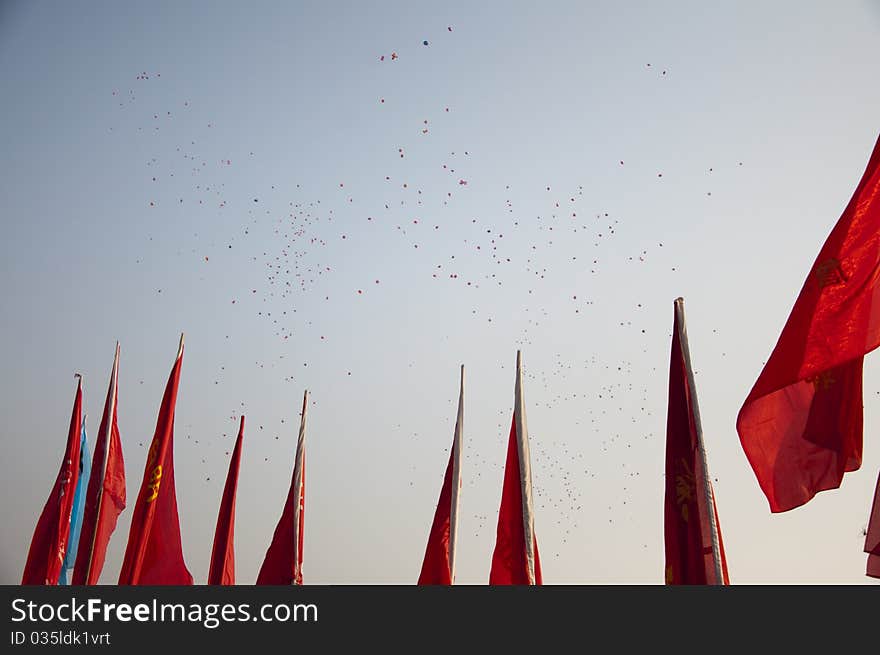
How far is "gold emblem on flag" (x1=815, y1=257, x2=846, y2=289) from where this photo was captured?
708cm

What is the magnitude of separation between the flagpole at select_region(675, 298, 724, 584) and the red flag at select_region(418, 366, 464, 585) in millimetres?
6213

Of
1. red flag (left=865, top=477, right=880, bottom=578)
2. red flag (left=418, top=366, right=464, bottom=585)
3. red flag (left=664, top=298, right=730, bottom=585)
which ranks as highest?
red flag (left=418, top=366, right=464, bottom=585)

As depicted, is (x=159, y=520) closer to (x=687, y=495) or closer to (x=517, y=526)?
(x=517, y=526)

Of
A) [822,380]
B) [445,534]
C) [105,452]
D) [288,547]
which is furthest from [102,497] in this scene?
[822,380]

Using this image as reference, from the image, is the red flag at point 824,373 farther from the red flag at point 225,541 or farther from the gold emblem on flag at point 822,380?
the red flag at point 225,541

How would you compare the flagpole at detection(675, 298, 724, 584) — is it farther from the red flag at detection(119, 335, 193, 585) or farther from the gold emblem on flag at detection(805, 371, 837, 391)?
the red flag at detection(119, 335, 193, 585)

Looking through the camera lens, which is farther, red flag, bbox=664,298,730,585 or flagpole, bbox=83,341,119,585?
flagpole, bbox=83,341,119,585

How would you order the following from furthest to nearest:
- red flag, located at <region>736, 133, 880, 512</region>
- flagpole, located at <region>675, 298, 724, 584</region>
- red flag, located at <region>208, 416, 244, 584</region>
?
red flag, located at <region>208, 416, 244, 584</region> < flagpole, located at <region>675, 298, 724, 584</region> < red flag, located at <region>736, 133, 880, 512</region>

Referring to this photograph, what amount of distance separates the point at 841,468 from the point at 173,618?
4784 millimetres

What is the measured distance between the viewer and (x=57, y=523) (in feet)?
52.1

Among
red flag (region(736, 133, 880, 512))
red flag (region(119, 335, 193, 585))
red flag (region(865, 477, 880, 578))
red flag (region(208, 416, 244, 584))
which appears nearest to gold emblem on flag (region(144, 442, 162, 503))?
red flag (region(119, 335, 193, 585))

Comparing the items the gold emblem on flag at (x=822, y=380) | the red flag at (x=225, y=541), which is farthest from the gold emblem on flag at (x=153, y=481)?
the gold emblem on flag at (x=822, y=380)

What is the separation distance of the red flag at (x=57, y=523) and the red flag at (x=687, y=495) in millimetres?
10938

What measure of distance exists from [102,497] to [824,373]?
11.8 metres
